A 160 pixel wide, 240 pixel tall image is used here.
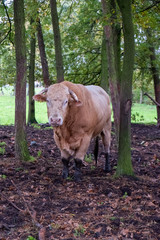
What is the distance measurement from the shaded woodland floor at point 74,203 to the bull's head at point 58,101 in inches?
52.7

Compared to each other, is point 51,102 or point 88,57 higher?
point 88,57

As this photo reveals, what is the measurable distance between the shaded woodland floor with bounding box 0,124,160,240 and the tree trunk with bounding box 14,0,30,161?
444mm

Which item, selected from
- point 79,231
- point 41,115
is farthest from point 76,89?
point 41,115

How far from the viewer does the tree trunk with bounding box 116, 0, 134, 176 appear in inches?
234

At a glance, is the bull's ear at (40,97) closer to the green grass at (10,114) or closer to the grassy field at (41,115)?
the grassy field at (41,115)

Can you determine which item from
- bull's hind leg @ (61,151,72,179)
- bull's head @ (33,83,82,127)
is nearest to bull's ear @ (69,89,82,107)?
bull's head @ (33,83,82,127)

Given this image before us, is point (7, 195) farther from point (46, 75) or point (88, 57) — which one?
point (88, 57)

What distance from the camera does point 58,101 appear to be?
19.2 feet

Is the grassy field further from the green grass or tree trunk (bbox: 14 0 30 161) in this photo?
tree trunk (bbox: 14 0 30 161)

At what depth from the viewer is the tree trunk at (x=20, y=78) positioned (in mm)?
6927

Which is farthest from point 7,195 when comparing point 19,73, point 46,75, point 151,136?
point 151,136

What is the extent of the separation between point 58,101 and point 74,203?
1.93 m

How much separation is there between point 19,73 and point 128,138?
2906 millimetres

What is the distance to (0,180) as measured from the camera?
5.95m
